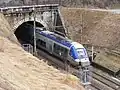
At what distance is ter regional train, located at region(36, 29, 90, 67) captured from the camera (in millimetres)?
33344

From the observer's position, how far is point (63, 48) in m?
35.4

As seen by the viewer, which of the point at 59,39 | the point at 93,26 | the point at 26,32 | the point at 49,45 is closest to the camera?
the point at 59,39

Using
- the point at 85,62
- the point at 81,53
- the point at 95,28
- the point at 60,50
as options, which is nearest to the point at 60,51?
the point at 60,50

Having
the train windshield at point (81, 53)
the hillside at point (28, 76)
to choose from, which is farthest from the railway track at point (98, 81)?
the hillside at point (28, 76)

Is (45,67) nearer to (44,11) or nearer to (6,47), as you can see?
(6,47)

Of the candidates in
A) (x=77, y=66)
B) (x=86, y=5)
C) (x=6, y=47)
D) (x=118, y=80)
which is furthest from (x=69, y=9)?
(x=6, y=47)

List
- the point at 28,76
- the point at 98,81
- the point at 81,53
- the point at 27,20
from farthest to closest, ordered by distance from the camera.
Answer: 1. the point at 27,20
2. the point at 81,53
3. the point at 98,81
4. the point at 28,76

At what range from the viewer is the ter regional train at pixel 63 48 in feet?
109

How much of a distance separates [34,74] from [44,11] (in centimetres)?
2467

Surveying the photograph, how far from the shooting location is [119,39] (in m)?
36.8

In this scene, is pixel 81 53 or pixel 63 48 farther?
pixel 63 48

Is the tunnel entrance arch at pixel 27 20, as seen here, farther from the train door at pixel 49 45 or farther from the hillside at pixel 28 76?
the hillside at pixel 28 76

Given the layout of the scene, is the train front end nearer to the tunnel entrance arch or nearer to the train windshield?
the train windshield

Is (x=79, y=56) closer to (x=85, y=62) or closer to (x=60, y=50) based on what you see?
(x=85, y=62)
